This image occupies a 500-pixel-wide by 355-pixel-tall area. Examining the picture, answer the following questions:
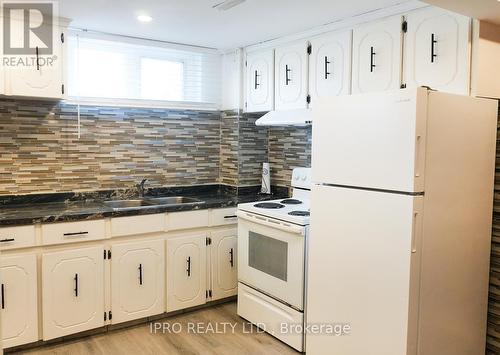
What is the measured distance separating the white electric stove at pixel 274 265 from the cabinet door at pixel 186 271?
1.03 ft

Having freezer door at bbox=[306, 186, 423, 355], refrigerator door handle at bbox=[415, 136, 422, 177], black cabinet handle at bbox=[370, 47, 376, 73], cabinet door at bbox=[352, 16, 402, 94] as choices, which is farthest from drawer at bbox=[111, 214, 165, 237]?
refrigerator door handle at bbox=[415, 136, 422, 177]

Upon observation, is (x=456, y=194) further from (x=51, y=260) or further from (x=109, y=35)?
(x=109, y=35)

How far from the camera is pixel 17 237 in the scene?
2.65 m

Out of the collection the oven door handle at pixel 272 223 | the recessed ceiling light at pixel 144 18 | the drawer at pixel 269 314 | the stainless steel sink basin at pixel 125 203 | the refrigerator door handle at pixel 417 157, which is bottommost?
the drawer at pixel 269 314

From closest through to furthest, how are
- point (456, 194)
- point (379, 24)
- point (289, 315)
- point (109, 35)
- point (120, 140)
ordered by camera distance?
point (456, 194) → point (379, 24) → point (289, 315) → point (109, 35) → point (120, 140)

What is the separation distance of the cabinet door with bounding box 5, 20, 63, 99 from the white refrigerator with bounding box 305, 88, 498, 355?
178 centimetres

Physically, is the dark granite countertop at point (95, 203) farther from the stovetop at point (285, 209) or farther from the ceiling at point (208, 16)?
the ceiling at point (208, 16)

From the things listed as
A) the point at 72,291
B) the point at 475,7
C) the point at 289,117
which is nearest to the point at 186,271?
the point at 72,291

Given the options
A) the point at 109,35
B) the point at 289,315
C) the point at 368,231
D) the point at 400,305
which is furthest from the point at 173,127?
the point at 400,305

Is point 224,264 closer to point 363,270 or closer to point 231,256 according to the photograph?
point 231,256

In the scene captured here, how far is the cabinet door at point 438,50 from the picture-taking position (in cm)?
229

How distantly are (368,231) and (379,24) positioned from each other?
1326mm

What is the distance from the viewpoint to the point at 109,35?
3361 mm

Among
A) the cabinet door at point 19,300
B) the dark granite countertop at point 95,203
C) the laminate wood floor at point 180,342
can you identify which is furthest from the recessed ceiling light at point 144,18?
the laminate wood floor at point 180,342
